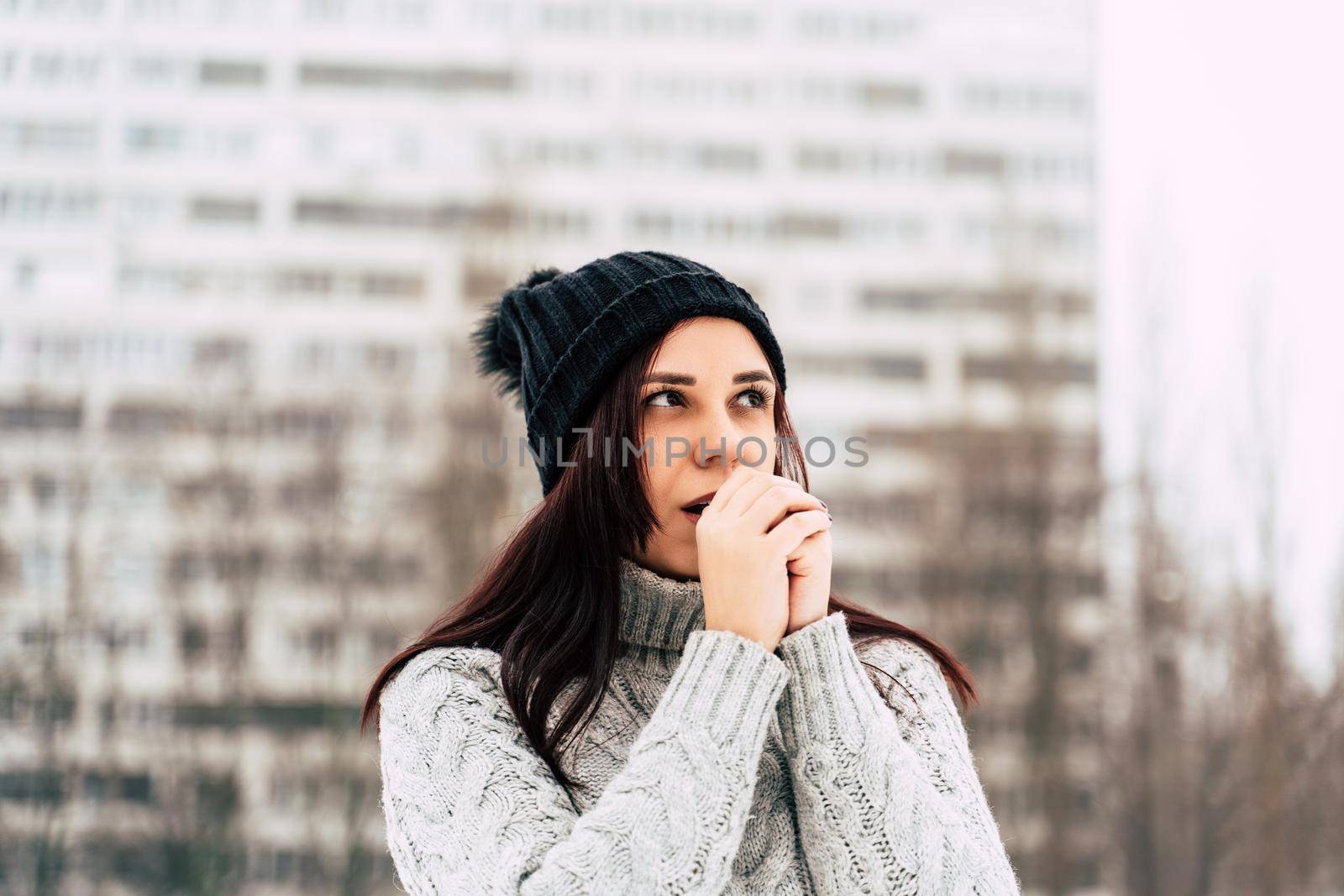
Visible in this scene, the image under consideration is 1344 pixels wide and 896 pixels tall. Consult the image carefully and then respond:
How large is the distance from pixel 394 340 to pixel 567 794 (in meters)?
21.3

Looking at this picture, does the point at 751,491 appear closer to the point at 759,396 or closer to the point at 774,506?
the point at 774,506

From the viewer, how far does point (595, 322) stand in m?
1.47

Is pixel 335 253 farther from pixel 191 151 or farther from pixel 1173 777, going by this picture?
pixel 1173 777

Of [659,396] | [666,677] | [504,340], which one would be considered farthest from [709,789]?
[504,340]

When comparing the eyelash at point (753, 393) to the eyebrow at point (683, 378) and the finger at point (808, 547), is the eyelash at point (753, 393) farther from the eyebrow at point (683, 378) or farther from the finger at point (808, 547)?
the finger at point (808, 547)

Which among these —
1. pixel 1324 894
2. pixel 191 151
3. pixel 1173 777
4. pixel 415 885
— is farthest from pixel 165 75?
pixel 415 885

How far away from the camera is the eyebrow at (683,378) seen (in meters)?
1.40

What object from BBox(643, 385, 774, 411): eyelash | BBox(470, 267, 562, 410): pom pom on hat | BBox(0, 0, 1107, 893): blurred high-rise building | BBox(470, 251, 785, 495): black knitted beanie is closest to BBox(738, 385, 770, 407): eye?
BBox(643, 385, 774, 411): eyelash

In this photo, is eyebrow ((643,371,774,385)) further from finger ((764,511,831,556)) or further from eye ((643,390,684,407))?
finger ((764,511,831,556))

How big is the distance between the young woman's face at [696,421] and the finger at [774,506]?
0.41ft

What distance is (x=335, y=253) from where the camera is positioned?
2223cm

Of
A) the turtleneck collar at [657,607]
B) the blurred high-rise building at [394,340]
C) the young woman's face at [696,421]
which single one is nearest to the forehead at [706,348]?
the young woman's face at [696,421]

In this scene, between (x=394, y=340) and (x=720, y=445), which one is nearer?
(x=720, y=445)

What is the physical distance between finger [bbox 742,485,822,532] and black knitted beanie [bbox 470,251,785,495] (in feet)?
0.97
